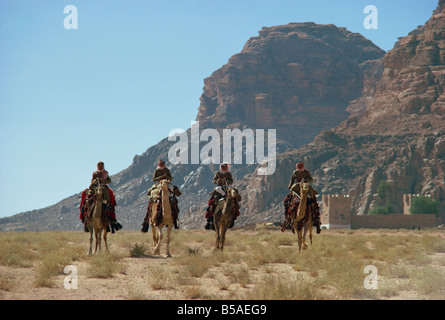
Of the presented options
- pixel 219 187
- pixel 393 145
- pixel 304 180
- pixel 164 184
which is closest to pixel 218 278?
pixel 164 184

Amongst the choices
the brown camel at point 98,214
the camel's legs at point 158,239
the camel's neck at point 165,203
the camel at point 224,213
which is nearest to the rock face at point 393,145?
the camel at point 224,213

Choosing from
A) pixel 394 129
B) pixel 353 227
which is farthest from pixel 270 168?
pixel 353 227

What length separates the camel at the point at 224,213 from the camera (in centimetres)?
1991

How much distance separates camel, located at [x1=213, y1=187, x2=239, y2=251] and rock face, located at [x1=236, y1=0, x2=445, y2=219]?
11032cm

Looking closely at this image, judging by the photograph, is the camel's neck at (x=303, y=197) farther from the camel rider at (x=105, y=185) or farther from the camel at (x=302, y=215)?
the camel rider at (x=105, y=185)

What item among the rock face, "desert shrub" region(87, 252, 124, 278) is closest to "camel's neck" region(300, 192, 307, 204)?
"desert shrub" region(87, 252, 124, 278)

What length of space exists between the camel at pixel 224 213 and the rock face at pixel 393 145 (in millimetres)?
110322

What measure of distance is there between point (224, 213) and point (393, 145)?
428 feet

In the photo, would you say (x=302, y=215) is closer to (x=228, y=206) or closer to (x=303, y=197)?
(x=303, y=197)

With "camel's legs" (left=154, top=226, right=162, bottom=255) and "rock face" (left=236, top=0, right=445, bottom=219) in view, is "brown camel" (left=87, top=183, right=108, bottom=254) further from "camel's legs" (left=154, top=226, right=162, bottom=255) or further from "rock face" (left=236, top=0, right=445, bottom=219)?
"rock face" (left=236, top=0, right=445, bottom=219)
